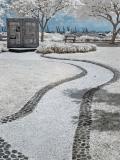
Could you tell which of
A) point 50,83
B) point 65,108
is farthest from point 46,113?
point 50,83

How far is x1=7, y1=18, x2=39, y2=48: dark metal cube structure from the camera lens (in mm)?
28641

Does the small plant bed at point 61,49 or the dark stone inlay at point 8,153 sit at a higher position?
the dark stone inlay at point 8,153

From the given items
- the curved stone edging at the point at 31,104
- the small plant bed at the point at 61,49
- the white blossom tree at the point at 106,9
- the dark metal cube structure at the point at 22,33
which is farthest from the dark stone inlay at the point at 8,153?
the white blossom tree at the point at 106,9

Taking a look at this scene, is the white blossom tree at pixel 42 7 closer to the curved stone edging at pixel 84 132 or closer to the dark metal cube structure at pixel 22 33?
the dark metal cube structure at pixel 22 33

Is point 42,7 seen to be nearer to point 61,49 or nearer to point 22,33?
point 22,33

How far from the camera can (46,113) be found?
934 cm

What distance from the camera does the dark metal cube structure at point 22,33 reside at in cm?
2864

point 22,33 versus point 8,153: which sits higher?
point 22,33

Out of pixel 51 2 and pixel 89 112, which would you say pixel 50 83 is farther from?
pixel 51 2

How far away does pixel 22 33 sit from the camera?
28.7 m

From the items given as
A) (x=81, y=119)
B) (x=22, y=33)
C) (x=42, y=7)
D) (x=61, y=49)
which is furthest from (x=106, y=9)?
(x=81, y=119)

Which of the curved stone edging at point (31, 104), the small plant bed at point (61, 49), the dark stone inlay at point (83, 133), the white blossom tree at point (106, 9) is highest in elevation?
the white blossom tree at point (106, 9)

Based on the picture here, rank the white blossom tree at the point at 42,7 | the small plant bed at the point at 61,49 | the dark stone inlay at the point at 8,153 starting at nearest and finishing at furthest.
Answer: the dark stone inlay at the point at 8,153 → the small plant bed at the point at 61,49 → the white blossom tree at the point at 42,7

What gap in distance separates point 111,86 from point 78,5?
35221mm
